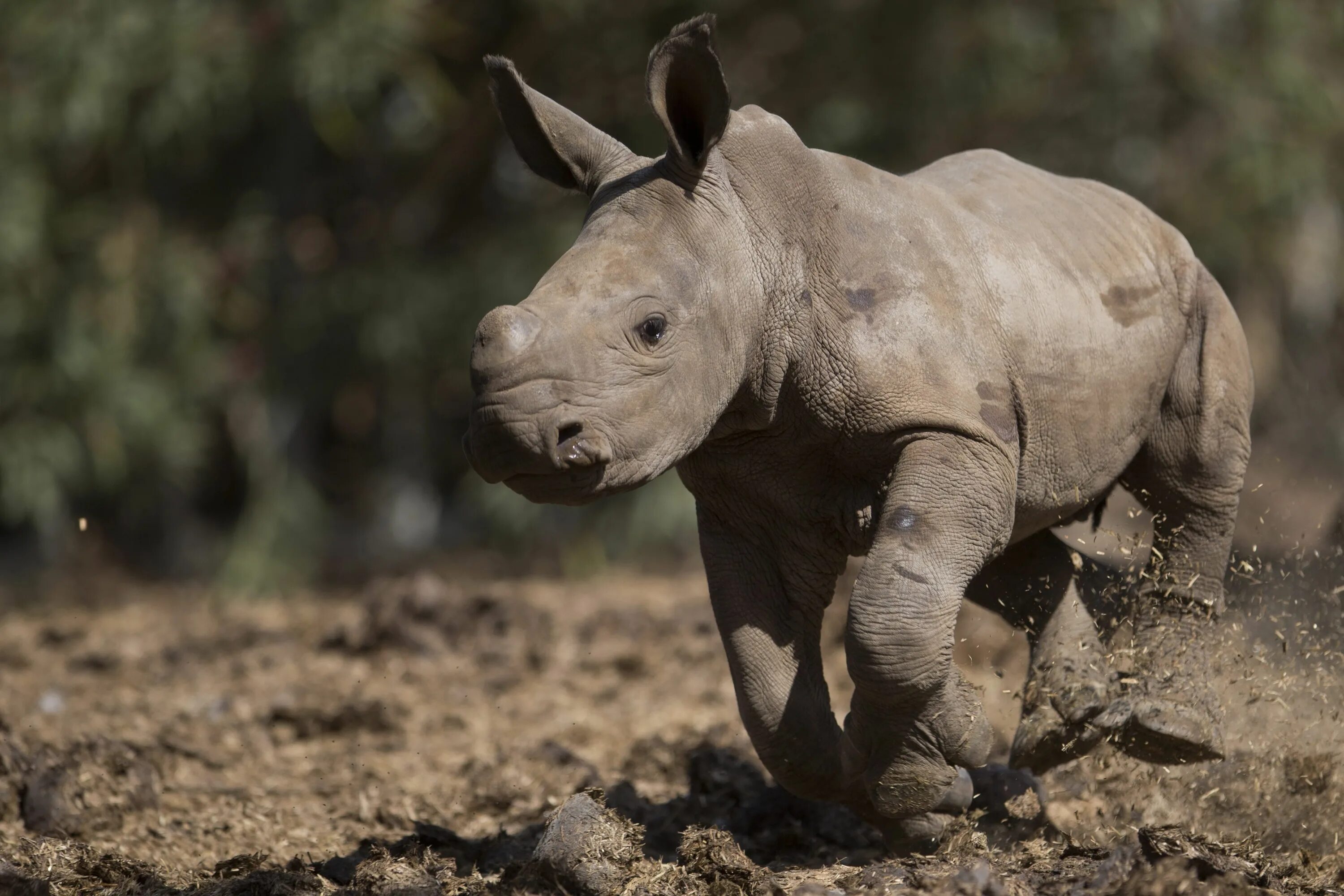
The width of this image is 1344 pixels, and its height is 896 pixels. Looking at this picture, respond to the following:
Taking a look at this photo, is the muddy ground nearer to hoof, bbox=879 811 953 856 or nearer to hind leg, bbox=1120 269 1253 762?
hoof, bbox=879 811 953 856

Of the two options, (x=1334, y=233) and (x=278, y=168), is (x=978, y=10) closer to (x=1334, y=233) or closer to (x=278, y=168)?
(x=1334, y=233)

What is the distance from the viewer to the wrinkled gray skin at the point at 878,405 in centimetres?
339

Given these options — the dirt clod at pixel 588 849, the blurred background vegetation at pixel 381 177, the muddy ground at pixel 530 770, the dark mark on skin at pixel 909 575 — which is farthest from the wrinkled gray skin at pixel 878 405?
the blurred background vegetation at pixel 381 177

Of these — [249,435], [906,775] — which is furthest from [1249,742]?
[249,435]

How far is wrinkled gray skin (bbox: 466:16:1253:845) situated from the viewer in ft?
11.1

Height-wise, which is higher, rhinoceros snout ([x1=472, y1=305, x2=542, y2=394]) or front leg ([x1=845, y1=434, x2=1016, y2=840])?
rhinoceros snout ([x1=472, y1=305, x2=542, y2=394])

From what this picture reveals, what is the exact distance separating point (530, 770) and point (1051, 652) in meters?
1.96

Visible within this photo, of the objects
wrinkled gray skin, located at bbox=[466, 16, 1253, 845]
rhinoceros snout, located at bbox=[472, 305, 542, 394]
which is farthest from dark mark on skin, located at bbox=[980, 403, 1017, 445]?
rhinoceros snout, located at bbox=[472, 305, 542, 394]

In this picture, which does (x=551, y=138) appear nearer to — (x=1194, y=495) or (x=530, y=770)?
(x=1194, y=495)

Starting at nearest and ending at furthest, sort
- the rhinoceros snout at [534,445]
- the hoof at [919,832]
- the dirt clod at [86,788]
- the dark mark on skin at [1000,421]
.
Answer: the rhinoceros snout at [534,445]
the dark mark on skin at [1000,421]
the hoof at [919,832]
the dirt clod at [86,788]

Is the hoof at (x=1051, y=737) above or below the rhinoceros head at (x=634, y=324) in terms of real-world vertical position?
below

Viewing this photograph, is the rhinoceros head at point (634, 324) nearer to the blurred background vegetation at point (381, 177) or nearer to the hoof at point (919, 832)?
the hoof at point (919, 832)

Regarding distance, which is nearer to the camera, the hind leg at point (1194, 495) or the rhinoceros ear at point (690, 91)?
the rhinoceros ear at point (690, 91)

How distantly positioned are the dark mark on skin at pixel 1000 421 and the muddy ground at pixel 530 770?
0.67m
